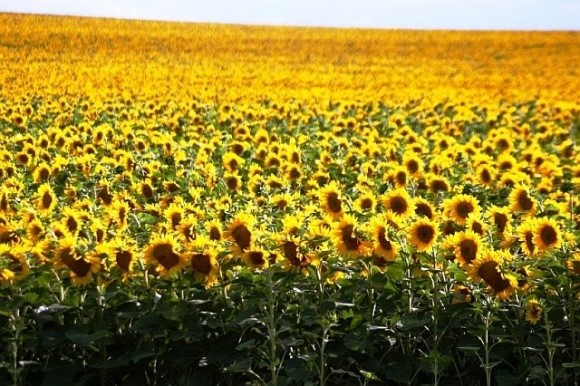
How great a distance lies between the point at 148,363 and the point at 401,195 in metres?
1.72

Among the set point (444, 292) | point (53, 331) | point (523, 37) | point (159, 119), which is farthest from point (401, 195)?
point (523, 37)

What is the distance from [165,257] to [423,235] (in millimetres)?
1321

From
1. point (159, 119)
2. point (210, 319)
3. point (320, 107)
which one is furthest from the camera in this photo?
point (320, 107)

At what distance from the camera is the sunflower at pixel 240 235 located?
4.82 m

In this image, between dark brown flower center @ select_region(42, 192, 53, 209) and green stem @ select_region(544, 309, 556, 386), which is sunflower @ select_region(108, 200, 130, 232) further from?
green stem @ select_region(544, 309, 556, 386)

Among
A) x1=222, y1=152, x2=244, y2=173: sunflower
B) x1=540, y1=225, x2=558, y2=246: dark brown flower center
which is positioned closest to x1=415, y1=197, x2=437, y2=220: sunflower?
x1=540, y1=225, x2=558, y2=246: dark brown flower center

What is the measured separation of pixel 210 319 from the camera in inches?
187

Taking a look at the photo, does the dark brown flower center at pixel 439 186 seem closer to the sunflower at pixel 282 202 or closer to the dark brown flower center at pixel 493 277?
the sunflower at pixel 282 202

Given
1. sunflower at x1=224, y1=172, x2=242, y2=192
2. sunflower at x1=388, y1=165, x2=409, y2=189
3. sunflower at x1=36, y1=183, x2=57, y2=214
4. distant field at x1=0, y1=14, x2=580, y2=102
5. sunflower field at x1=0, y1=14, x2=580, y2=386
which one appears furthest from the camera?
distant field at x1=0, y1=14, x2=580, y2=102

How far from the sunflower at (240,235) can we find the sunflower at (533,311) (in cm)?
141

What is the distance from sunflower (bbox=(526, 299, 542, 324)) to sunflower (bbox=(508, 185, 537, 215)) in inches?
58.3

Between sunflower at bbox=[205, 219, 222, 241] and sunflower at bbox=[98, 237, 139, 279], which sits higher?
sunflower at bbox=[205, 219, 222, 241]

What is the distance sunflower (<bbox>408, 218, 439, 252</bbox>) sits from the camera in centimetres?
504

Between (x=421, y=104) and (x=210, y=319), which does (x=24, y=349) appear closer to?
(x=210, y=319)
